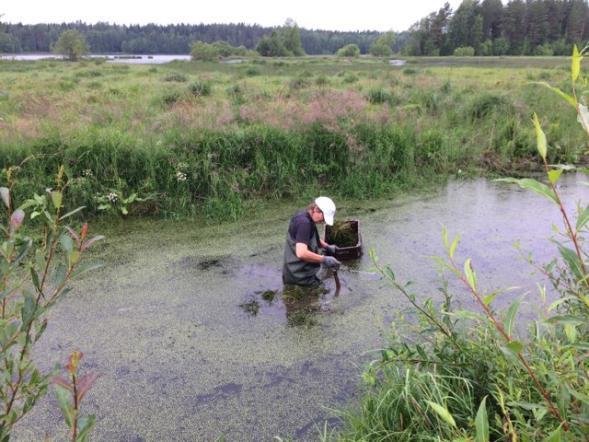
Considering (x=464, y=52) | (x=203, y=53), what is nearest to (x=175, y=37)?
(x=203, y=53)

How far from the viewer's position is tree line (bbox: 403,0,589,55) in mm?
47812

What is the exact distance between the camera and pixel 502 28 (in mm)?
54188

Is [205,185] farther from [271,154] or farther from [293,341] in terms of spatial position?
[293,341]

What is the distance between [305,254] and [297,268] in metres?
0.29

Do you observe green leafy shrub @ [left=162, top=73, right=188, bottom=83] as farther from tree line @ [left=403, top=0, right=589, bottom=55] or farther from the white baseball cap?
tree line @ [left=403, top=0, right=589, bottom=55]

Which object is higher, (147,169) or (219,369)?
(147,169)

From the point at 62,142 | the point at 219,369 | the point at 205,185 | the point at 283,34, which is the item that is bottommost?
the point at 219,369

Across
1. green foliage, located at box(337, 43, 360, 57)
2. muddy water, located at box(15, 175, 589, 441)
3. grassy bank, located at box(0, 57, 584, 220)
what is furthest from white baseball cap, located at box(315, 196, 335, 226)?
green foliage, located at box(337, 43, 360, 57)

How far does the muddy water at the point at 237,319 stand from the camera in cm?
299

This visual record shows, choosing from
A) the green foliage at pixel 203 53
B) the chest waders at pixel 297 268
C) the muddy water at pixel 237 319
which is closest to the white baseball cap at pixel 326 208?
the chest waders at pixel 297 268

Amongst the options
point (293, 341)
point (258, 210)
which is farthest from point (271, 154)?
point (293, 341)

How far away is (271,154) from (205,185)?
3.49 ft

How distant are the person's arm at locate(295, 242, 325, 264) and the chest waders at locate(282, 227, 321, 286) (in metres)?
0.14

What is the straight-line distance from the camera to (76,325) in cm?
398
